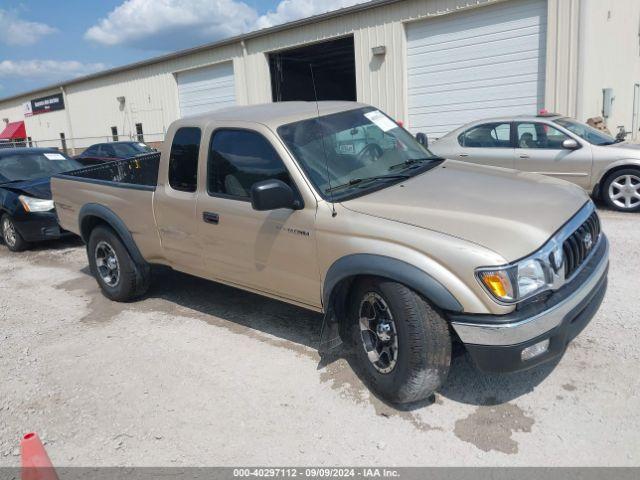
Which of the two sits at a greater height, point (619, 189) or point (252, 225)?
point (252, 225)

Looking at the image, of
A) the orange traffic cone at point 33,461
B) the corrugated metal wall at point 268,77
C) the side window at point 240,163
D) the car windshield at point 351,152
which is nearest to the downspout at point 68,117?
the corrugated metal wall at point 268,77

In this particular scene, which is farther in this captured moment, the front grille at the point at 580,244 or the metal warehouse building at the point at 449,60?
the metal warehouse building at the point at 449,60

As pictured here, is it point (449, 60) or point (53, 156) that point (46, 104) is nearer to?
point (449, 60)

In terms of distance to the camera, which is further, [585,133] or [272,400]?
[585,133]

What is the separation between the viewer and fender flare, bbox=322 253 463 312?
3.00 m

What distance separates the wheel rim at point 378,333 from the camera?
3381 millimetres

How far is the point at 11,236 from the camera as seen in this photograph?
8.74 m

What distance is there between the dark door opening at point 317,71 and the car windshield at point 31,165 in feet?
26.4

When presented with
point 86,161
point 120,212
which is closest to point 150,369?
point 120,212

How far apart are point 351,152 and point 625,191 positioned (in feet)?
20.2

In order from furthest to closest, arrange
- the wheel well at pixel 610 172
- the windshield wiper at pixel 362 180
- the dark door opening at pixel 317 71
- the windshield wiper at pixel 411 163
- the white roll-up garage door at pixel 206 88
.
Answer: the white roll-up garage door at pixel 206 88 < the dark door opening at pixel 317 71 < the wheel well at pixel 610 172 < the windshield wiper at pixel 411 163 < the windshield wiper at pixel 362 180

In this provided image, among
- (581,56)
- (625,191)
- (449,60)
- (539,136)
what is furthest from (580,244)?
(449,60)

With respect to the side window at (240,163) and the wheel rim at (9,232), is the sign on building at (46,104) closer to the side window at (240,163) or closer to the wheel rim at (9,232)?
the wheel rim at (9,232)

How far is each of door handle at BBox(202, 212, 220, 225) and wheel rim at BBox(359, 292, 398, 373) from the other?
1.45 m
